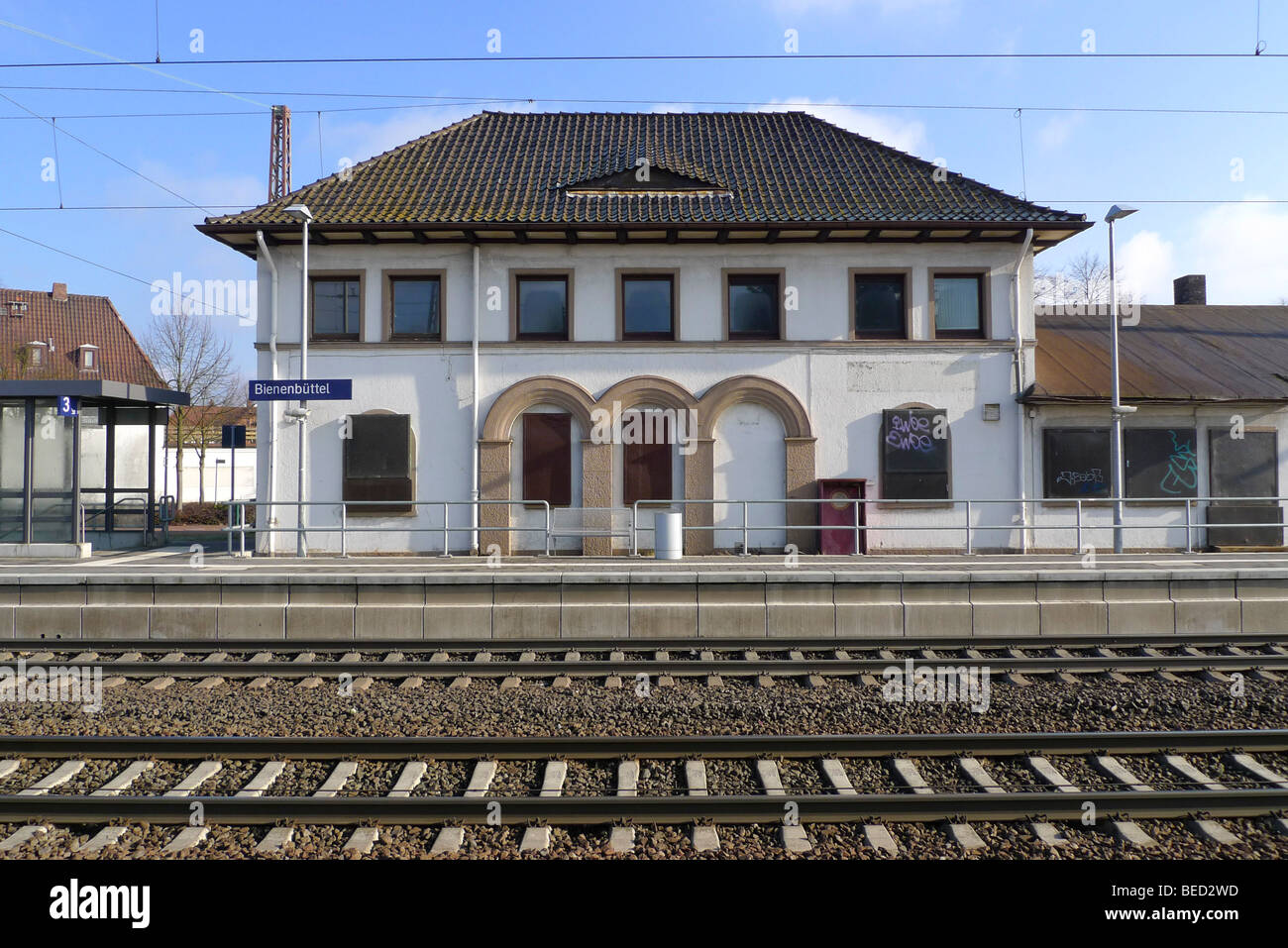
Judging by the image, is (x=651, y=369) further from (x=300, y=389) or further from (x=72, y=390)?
(x=72, y=390)

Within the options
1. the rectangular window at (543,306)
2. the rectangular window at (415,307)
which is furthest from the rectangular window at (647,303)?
the rectangular window at (415,307)

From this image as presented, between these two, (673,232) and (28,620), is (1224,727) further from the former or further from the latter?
(28,620)

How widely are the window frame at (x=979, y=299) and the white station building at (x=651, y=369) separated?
0.04 m

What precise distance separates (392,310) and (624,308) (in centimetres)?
491

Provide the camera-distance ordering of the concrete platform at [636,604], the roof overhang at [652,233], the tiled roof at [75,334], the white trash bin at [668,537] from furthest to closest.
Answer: the tiled roof at [75,334] < the roof overhang at [652,233] < the white trash bin at [668,537] < the concrete platform at [636,604]

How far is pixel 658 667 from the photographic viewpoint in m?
9.37

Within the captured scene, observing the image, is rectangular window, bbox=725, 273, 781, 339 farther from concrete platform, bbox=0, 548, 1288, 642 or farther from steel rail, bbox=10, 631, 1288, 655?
steel rail, bbox=10, 631, 1288, 655

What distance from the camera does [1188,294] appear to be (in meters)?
25.9

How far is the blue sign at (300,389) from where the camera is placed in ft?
49.3

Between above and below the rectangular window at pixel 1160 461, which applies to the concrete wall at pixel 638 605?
below

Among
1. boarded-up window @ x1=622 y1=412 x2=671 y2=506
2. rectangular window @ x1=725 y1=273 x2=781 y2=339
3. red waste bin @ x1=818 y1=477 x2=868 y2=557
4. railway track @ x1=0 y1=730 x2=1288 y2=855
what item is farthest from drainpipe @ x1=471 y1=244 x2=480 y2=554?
railway track @ x1=0 y1=730 x2=1288 y2=855

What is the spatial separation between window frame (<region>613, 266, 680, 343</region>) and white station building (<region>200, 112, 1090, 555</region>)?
0.05 metres

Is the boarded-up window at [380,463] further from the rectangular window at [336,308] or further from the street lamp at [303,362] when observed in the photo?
the rectangular window at [336,308]
